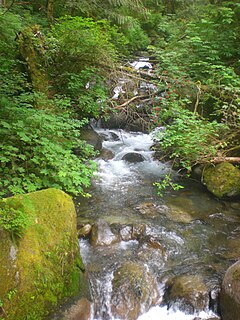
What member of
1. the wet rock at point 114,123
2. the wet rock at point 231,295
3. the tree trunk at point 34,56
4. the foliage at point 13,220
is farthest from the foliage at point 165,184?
the wet rock at point 114,123

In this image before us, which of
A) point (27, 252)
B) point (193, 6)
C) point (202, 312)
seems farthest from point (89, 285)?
point (193, 6)

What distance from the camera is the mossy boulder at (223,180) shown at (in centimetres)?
694

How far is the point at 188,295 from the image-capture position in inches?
166

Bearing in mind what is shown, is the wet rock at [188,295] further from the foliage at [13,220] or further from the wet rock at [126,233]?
the foliage at [13,220]

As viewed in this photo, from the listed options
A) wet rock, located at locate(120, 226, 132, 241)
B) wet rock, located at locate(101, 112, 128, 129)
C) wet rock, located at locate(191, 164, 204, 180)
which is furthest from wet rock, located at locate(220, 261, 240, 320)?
wet rock, located at locate(101, 112, 128, 129)

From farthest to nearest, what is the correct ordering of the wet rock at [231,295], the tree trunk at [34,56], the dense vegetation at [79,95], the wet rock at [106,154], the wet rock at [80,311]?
1. the wet rock at [106,154]
2. the tree trunk at [34,56]
3. the dense vegetation at [79,95]
4. the wet rock at [231,295]
5. the wet rock at [80,311]

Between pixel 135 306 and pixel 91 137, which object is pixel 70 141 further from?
pixel 91 137

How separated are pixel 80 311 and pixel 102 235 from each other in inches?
71.0

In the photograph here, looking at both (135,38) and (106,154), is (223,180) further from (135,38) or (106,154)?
(135,38)

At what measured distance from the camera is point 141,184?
7938mm

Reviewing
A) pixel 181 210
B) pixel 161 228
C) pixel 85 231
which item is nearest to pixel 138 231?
pixel 161 228

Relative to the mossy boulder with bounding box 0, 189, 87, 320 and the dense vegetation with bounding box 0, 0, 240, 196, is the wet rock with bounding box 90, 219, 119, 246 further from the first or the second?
the mossy boulder with bounding box 0, 189, 87, 320

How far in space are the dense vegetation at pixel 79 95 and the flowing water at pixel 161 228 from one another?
840 mm

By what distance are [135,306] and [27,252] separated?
6.13 feet
